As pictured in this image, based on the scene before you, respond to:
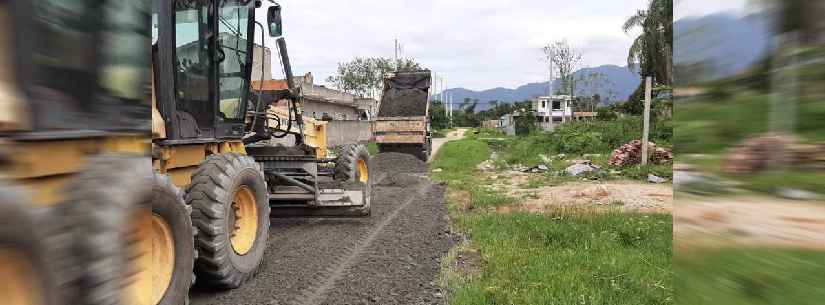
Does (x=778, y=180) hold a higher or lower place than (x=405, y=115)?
lower

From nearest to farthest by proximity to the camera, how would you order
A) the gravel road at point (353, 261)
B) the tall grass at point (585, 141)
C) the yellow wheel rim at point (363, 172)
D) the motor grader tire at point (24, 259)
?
the motor grader tire at point (24, 259) → the gravel road at point (353, 261) → the yellow wheel rim at point (363, 172) → the tall grass at point (585, 141)

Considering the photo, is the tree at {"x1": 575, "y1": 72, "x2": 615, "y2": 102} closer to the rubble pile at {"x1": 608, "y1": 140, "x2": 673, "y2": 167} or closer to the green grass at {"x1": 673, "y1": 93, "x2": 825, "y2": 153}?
the rubble pile at {"x1": 608, "y1": 140, "x2": 673, "y2": 167}

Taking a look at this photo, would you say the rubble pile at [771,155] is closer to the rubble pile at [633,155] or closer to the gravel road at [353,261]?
the gravel road at [353,261]

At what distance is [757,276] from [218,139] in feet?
18.7

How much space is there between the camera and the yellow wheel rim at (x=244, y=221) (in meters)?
5.06

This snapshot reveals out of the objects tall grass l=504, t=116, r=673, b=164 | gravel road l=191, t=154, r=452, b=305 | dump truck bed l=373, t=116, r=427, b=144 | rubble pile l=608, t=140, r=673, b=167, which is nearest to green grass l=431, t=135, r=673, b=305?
gravel road l=191, t=154, r=452, b=305

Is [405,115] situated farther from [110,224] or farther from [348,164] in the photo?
[110,224]

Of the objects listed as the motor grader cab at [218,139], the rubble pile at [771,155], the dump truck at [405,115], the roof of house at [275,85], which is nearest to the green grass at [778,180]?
the rubble pile at [771,155]

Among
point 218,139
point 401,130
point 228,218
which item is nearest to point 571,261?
point 228,218

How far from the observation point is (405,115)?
18609 millimetres

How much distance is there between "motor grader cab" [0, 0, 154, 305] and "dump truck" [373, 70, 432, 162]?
650 inches

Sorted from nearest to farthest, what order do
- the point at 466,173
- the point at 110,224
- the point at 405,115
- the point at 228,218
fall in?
the point at 110,224
the point at 228,218
the point at 466,173
the point at 405,115

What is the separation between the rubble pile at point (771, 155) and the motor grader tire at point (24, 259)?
93cm

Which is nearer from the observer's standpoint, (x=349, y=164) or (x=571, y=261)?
(x=571, y=261)
